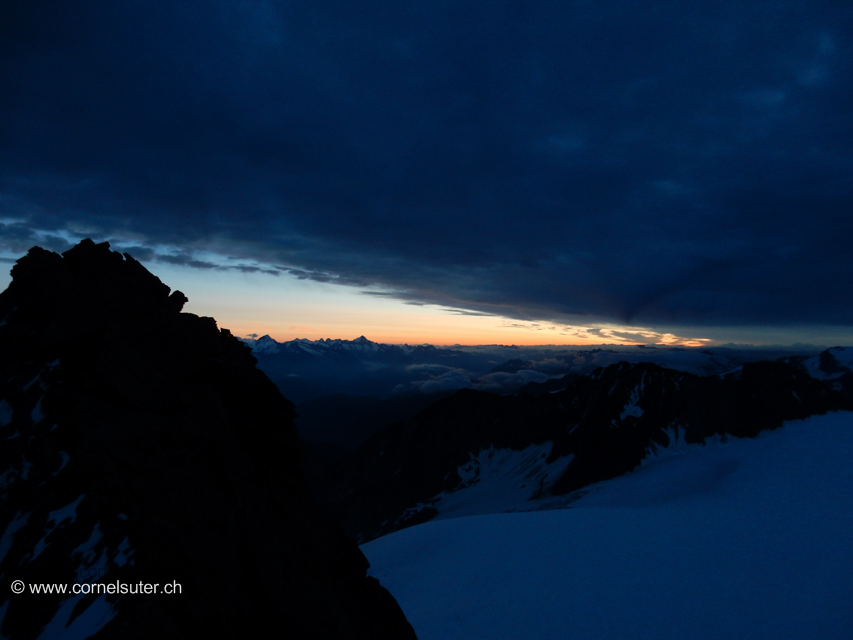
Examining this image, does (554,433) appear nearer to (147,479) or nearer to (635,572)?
(635,572)

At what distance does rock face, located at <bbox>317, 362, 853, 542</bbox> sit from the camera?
11500cm

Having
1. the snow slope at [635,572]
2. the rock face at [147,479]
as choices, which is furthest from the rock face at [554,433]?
the rock face at [147,479]

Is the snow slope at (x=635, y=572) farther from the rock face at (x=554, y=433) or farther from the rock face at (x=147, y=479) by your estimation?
the rock face at (x=554, y=433)

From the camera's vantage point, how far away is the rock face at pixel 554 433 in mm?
115000

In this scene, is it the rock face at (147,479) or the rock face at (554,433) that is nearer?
the rock face at (147,479)

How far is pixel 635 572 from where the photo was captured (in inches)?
835

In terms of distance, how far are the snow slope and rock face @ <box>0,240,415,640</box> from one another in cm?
716

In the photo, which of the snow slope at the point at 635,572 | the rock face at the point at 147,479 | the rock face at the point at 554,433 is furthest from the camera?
the rock face at the point at 554,433

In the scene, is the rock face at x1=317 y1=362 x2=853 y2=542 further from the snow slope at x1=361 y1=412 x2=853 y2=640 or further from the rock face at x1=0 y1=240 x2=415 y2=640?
the rock face at x1=0 y1=240 x2=415 y2=640

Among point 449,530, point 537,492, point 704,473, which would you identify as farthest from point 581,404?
point 449,530

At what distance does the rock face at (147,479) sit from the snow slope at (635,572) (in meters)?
7.16

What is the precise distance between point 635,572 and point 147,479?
2395 centimetres

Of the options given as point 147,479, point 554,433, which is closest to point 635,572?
point 147,479

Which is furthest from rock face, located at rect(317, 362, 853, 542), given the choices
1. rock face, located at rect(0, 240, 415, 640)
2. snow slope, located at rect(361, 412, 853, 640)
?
rock face, located at rect(0, 240, 415, 640)
